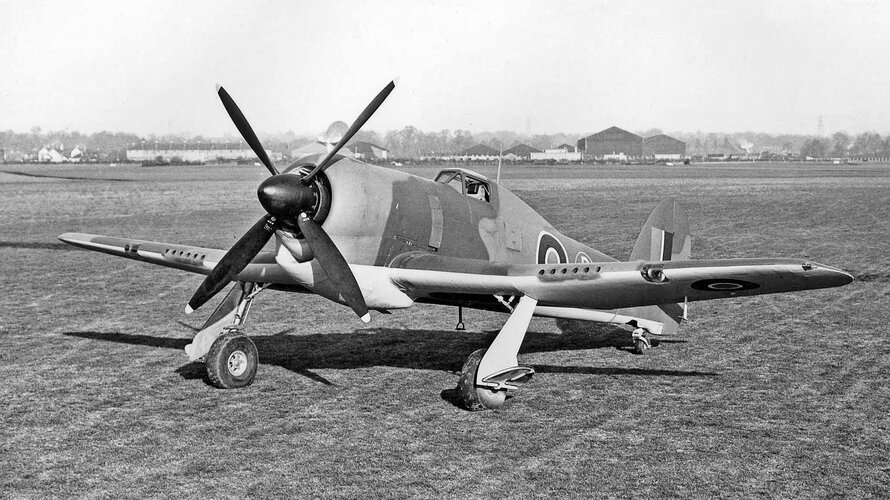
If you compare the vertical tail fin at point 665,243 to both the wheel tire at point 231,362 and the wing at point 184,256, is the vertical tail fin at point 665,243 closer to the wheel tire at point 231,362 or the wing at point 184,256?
the wing at point 184,256

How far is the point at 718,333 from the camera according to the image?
12.5m

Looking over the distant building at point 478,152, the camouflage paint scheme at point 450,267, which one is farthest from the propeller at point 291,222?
the distant building at point 478,152

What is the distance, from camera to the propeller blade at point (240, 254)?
827 cm

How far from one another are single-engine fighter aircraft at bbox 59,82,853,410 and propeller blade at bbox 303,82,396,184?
13 mm

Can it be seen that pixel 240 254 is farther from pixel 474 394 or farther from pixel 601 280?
pixel 601 280

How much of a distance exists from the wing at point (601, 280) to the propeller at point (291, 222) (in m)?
0.67

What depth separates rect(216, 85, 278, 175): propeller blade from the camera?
8492 mm

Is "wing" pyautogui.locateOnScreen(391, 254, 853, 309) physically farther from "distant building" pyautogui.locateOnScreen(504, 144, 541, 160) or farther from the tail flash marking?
"distant building" pyautogui.locateOnScreen(504, 144, 541, 160)

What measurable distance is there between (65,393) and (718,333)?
28.8 feet

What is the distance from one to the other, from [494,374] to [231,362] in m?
2.90

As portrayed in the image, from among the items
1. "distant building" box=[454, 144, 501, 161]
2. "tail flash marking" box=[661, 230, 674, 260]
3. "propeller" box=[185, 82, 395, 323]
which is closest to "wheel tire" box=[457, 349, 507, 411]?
"propeller" box=[185, 82, 395, 323]

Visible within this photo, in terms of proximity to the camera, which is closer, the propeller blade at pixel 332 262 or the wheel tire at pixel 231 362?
the propeller blade at pixel 332 262

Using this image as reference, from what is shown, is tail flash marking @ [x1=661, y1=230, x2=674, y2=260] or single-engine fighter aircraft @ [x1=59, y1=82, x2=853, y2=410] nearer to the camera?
single-engine fighter aircraft @ [x1=59, y1=82, x2=853, y2=410]

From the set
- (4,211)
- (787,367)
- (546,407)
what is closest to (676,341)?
(787,367)
